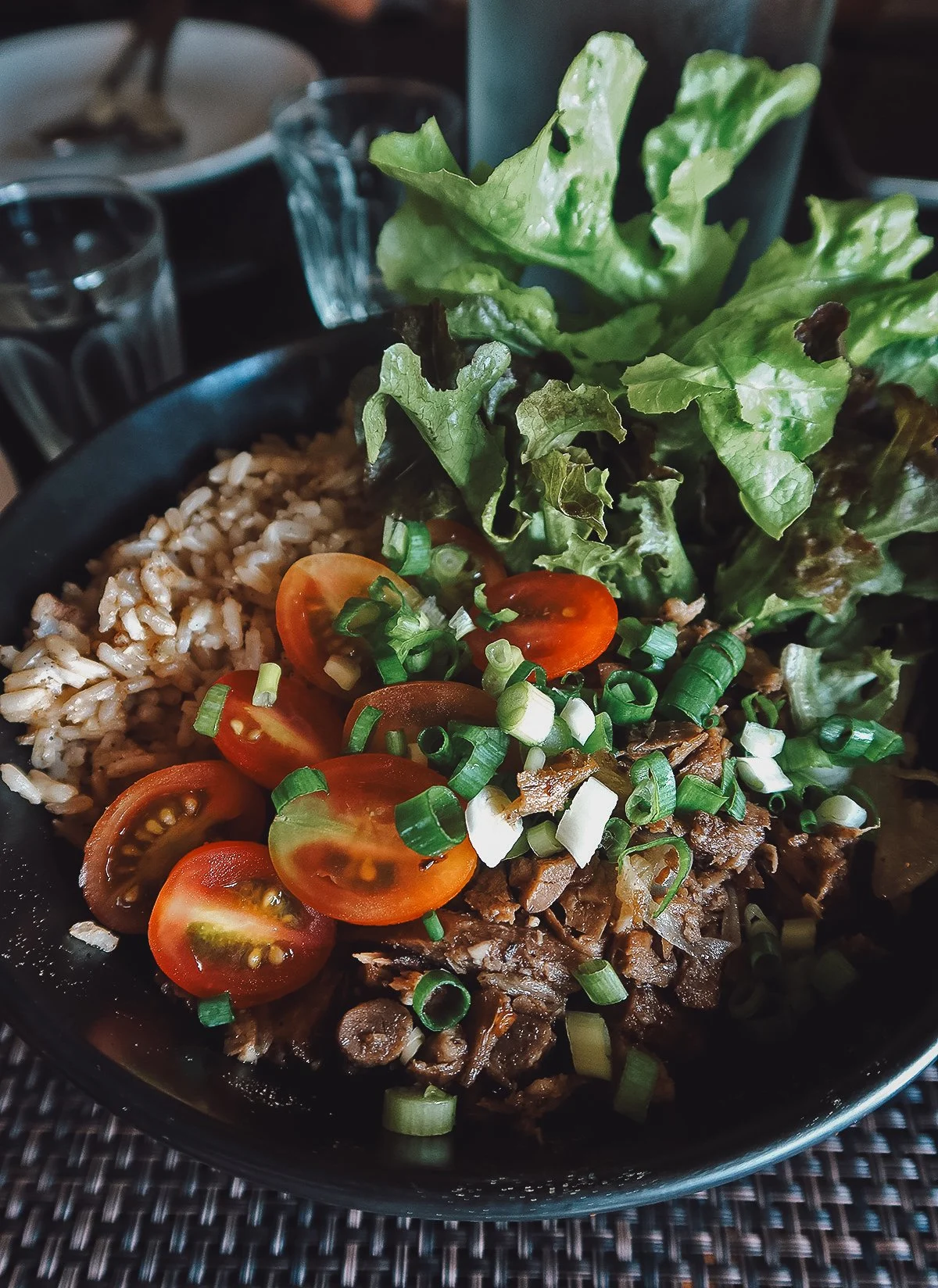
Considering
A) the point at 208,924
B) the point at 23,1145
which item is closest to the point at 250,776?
the point at 208,924

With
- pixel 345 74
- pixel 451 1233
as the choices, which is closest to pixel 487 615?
pixel 451 1233

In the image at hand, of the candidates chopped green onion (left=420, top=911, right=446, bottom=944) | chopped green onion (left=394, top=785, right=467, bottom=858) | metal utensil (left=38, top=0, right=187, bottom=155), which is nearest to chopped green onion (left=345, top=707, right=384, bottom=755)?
chopped green onion (left=394, top=785, right=467, bottom=858)

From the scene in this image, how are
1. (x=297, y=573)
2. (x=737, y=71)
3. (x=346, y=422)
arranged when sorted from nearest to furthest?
1. (x=297, y=573)
2. (x=737, y=71)
3. (x=346, y=422)

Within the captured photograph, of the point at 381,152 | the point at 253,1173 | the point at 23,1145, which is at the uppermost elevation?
the point at 381,152

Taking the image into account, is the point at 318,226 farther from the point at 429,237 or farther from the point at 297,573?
the point at 297,573

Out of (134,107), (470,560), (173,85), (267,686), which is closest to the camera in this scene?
(267,686)

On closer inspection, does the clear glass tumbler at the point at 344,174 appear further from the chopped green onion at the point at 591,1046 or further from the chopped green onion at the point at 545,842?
the chopped green onion at the point at 591,1046

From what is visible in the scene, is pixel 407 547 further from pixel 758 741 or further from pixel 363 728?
pixel 758 741
